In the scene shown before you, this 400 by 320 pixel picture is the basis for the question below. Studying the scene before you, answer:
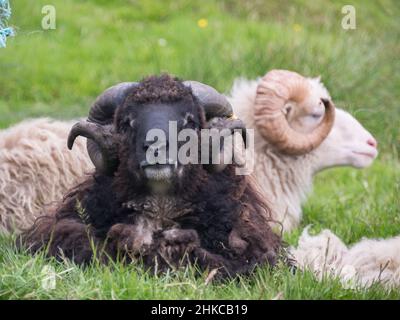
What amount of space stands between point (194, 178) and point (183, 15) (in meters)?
11.0

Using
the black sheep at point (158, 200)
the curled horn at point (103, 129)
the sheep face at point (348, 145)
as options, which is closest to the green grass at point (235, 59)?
the black sheep at point (158, 200)

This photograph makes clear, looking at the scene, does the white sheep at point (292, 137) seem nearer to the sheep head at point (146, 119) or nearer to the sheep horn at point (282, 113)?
the sheep horn at point (282, 113)

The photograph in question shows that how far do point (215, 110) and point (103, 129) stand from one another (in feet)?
2.37

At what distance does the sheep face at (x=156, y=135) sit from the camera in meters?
5.98

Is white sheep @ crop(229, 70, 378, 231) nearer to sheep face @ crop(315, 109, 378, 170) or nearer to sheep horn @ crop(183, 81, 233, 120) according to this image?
sheep face @ crop(315, 109, 378, 170)

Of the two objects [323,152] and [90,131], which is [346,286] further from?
[323,152]

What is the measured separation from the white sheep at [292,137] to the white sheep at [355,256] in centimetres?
117

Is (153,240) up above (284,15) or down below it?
below

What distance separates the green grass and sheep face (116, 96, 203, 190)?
2.45 ft

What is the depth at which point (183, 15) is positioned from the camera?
55.8ft

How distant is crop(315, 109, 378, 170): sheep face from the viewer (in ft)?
31.8

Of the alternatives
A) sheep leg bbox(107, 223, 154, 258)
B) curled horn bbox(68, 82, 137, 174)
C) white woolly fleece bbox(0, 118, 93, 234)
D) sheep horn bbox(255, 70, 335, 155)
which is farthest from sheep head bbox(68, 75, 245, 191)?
sheep horn bbox(255, 70, 335, 155)

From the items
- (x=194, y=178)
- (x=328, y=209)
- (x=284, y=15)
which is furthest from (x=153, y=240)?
(x=284, y=15)

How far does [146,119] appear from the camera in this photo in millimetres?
6141
